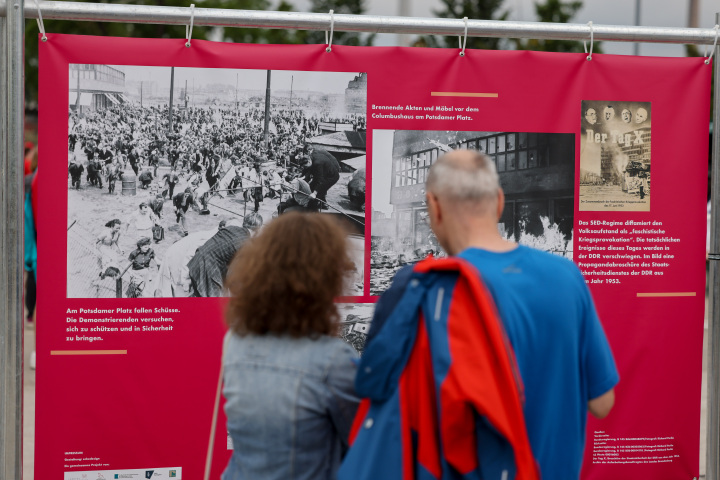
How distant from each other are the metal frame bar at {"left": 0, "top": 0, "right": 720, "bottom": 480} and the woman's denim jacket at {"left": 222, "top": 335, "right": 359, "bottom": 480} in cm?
176

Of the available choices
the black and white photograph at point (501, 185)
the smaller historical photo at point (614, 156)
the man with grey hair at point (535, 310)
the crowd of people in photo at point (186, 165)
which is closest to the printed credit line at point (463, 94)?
the black and white photograph at point (501, 185)

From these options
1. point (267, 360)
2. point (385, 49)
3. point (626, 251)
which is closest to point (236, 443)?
point (267, 360)

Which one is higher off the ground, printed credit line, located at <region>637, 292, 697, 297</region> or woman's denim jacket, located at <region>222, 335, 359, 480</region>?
printed credit line, located at <region>637, 292, 697, 297</region>

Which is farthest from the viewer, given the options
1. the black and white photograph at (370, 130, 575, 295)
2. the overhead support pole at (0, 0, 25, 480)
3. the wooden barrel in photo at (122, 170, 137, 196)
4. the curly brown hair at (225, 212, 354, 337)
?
the black and white photograph at (370, 130, 575, 295)

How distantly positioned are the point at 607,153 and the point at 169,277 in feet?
7.36

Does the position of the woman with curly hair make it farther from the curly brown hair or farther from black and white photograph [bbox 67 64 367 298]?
black and white photograph [bbox 67 64 367 298]

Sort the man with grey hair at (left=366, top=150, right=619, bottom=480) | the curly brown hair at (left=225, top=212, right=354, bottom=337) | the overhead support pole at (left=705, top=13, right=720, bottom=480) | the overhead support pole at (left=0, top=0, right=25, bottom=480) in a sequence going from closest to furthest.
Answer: the man with grey hair at (left=366, top=150, right=619, bottom=480) → the curly brown hair at (left=225, top=212, right=354, bottom=337) → the overhead support pole at (left=0, top=0, right=25, bottom=480) → the overhead support pole at (left=705, top=13, right=720, bottom=480)

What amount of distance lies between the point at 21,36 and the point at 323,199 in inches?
58.7

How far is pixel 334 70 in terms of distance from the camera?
377 centimetres

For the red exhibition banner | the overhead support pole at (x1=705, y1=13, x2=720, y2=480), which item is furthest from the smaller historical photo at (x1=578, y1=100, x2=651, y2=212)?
the overhead support pole at (x1=705, y1=13, x2=720, y2=480)

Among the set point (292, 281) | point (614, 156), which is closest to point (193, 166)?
point (292, 281)

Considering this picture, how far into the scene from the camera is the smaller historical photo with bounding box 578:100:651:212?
3992mm

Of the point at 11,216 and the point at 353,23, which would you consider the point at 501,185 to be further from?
the point at 11,216

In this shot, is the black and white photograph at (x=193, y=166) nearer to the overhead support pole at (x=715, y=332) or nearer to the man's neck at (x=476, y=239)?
the man's neck at (x=476, y=239)
